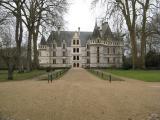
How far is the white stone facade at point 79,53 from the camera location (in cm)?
10100

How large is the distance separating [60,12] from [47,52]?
5974 centimetres

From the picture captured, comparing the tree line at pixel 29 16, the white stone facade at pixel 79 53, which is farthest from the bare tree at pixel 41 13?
the white stone facade at pixel 79 53

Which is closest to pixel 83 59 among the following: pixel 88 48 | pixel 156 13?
pixel 88 48

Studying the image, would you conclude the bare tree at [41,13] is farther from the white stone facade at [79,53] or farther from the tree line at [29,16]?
the white stone facade at [79,53]

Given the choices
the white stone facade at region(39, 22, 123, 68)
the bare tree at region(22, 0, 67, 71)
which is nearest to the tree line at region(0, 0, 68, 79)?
the bare tree at region(22, 0, 67, 71)

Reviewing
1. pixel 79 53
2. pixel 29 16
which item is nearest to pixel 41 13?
pixel 29 16

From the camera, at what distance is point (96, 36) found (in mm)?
100312

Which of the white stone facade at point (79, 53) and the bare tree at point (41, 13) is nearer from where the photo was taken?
the bare tree at point (41, 13)

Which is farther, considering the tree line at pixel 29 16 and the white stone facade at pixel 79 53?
the white stone facade at pixel 79 53

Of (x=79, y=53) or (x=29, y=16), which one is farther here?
(x=79, y=53)

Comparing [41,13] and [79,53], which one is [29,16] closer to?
[41,13]

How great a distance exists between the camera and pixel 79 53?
10444cm

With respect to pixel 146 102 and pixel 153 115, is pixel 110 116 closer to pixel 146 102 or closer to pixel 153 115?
pixel 153 115

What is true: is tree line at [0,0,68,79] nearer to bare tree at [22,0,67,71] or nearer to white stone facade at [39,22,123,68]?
bare tree at [22,0,67,71]
